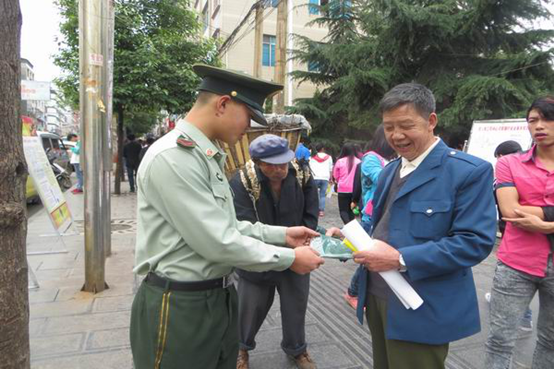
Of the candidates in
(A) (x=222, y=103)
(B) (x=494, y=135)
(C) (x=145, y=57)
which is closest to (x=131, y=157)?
(C) (x=145, y=57)

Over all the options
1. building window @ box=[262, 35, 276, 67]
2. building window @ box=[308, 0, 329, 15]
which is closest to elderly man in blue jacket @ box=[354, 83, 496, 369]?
building window @ box=[308, 0, 329, 15]

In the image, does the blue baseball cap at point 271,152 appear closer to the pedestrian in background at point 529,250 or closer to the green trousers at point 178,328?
the green trousers at point 178,328

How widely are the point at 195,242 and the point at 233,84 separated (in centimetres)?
68

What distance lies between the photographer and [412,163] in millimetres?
1825

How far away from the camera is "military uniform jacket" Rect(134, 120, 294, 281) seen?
1431 mm

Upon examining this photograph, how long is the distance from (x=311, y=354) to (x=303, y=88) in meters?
20.7

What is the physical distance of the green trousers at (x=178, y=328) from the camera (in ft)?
5.16

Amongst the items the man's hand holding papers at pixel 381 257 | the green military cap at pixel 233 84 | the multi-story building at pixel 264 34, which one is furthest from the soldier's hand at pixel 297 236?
the multi-story building at pixel 264 34

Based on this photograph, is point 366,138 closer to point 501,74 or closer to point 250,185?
point 501,74

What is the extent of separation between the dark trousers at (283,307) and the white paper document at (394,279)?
1.19 m

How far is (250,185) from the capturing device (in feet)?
8.82

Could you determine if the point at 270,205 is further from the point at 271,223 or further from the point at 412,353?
the point at 412,353

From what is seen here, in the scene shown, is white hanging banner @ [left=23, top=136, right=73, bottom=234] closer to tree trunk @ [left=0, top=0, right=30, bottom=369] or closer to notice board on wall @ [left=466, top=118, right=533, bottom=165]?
tree trunk @ [left=0, top=0, right=30, bottom=369]

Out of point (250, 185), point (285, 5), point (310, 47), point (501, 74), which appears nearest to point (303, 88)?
point (310, 47)
